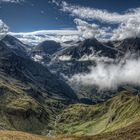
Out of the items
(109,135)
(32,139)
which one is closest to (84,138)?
(109,135)

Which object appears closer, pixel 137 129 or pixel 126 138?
pixel 126 138

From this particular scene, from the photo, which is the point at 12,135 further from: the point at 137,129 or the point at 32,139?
the point at 137,129

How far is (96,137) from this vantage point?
7631 centimetres

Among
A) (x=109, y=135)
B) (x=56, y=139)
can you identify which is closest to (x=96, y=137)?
(x=109, y=135)

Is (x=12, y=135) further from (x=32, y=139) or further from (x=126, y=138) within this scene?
(x=126, y=138)

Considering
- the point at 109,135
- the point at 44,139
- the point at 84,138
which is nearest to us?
the point at 44,139

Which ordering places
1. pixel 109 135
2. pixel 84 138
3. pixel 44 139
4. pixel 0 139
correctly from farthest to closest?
pixel 109 135 < pixel 84 138 < pixel 44 139 < pixel 0 139

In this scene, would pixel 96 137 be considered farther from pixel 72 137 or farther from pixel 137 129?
pixel 137 129

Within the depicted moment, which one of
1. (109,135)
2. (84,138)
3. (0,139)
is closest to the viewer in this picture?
(0,139)

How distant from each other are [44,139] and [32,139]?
4252mm

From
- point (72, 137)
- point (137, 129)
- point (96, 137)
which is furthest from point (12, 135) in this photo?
point (137, 129)

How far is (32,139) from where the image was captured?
2512 inches

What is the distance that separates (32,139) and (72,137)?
42.5 ft

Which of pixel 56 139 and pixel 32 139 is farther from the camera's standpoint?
A: pixel 56 139
